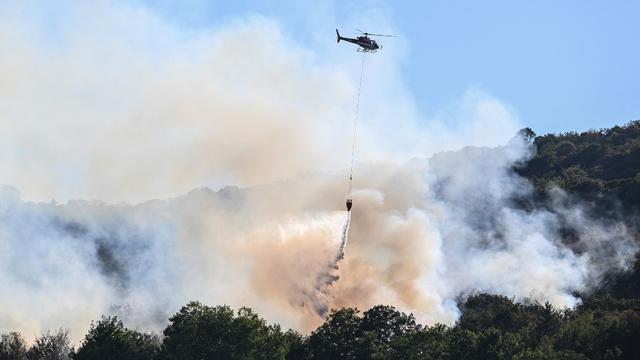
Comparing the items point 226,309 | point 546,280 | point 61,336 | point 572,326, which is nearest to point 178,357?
point 226,309

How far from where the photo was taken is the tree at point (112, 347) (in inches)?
5032

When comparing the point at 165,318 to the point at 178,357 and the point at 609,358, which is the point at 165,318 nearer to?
the point at 178,357

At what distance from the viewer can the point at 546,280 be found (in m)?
189

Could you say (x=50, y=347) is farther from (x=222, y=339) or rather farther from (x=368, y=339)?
(x=368, y=339)

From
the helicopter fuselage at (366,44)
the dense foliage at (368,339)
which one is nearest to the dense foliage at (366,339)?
the dense foliage at (368,339)

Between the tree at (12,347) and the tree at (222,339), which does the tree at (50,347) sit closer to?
the tree at (12,347)

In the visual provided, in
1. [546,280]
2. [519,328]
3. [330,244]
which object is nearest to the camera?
[519,328]

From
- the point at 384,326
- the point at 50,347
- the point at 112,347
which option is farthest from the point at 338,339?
the point at 50,347

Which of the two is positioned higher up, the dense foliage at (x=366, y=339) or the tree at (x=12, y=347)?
the tree at (x=12, y=347)

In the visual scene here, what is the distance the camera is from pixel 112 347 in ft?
422

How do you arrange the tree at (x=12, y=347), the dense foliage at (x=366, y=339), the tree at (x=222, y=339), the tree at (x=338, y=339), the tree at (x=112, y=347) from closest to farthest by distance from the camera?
1. the dense foliage at (x=366, y=339)
2. the tree at (x=222, y=339)
3. the tree at (x=112, y=347)
4. the tree at (x=338, y=339)
5. the tree at (x=12, y=347)

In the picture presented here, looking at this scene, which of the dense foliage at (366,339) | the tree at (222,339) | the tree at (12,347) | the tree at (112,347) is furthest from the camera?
the tree at (12,347)

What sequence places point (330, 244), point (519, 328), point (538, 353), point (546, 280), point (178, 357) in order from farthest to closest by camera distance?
1. point (546, 280)
2. point (330, 244)
3. point (519, 328)
4. point (178, 357)
5. point (538, 353)

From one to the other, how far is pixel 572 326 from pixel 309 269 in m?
48.6
